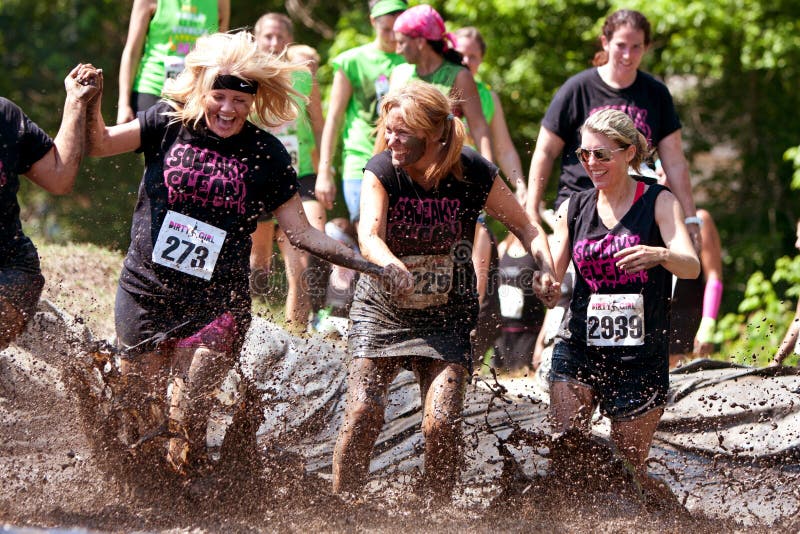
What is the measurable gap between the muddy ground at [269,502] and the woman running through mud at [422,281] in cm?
20

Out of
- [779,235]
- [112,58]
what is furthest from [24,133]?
[112,58]

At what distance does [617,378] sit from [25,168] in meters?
2.89

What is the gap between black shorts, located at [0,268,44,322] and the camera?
200 inches

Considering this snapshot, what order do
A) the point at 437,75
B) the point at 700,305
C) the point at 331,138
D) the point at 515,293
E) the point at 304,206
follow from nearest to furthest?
1. the point at 437,75
2. the point at 331,138
3. the point at 304,206
4. the point at 700,305
5. the point at 515,293

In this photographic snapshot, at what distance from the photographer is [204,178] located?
5.14m

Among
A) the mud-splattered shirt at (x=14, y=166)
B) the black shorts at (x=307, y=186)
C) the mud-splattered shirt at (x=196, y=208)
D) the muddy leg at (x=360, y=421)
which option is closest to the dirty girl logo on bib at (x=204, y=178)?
the mud-splattered shirt at (x=196, y=208)

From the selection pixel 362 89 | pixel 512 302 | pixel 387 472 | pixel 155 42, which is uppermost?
pixel 155 42

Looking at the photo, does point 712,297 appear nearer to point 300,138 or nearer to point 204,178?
point 300,138

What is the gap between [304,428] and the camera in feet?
21.6

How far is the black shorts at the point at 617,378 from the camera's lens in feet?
17.7

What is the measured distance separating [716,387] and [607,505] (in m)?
2.03

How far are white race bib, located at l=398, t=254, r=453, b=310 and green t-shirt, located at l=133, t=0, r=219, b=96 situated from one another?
3.04 metres

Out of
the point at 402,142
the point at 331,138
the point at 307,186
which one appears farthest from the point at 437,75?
the point at 402,142

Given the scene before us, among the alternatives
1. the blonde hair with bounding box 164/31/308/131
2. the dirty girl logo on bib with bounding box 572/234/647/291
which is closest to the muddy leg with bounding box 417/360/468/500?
the dirty girl logo on bib with bounding box 572/234/647/291
